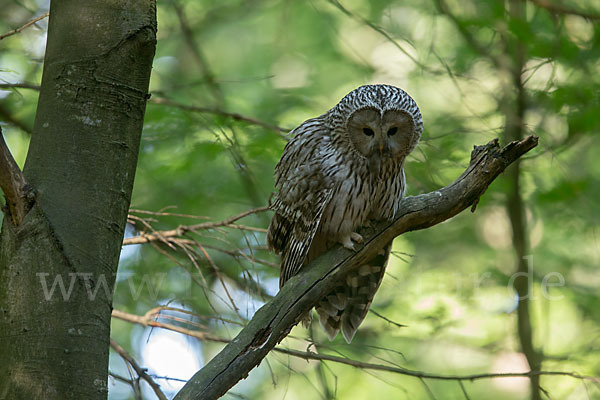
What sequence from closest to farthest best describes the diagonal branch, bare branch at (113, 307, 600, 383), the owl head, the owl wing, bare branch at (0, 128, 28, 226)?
bare branch at (0, 128, 28, 226) → the diagonal branch → bare branch at (113, 307, 600, 383) → the owl head → the owl wing

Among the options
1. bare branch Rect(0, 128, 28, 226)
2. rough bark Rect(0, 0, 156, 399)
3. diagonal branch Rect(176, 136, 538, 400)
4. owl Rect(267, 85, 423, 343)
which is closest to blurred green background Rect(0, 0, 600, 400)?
owl Rect(267, 85, 423, 343)

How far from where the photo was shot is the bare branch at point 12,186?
203 cm

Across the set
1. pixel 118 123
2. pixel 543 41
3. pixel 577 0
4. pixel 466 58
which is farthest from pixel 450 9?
pixel 118 123

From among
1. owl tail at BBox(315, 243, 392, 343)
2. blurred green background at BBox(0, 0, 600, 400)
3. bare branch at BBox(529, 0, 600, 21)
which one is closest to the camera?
owl tail at BBox(315, 243, 392, 343)

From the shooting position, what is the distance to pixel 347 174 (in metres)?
3.37

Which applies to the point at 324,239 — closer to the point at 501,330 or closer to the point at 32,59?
the point at 32,59

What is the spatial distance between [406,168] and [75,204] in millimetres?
2236

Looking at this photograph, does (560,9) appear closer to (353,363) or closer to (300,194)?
(300,194)

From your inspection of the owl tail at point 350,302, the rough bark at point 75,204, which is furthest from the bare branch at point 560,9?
the rough bark at point 75,204

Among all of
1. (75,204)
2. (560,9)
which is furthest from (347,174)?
(560,9)

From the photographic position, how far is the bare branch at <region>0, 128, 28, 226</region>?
203 cm

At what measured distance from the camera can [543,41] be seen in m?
4.39

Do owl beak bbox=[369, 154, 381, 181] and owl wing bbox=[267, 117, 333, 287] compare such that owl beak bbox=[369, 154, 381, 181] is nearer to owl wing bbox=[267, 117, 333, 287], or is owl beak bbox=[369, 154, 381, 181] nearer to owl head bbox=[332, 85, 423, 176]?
owl head bbox=[332, 85, 423, 176]

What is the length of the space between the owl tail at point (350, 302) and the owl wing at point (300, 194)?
1.16ft
